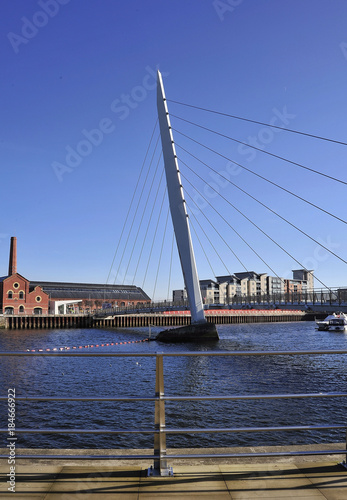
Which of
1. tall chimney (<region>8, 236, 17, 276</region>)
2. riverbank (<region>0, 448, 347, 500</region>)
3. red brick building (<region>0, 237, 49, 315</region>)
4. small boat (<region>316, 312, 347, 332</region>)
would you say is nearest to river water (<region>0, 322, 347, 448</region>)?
riverbank (<region>0, 448, 347, 500</region>)

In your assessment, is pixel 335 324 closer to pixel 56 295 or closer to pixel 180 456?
pixel 180 456

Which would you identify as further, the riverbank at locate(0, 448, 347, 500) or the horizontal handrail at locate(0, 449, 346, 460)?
the horizontal handrail at locate(0, 449, 346, 460)

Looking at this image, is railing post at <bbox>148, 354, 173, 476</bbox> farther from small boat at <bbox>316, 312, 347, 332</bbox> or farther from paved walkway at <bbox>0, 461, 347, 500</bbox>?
Answer: small boat at <bbox>316, 312, 347, 332</bbox>

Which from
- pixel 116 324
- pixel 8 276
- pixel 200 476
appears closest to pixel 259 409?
pixel 200 476

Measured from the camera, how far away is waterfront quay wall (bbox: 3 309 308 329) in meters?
74.9

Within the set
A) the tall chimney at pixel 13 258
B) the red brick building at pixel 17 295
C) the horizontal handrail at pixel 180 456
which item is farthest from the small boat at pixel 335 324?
the horizontal handrail at pixel 180 456

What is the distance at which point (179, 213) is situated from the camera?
3872cm

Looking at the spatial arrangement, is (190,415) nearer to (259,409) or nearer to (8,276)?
(259,409)

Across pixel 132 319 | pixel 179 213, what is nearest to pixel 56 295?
pixel 132 319

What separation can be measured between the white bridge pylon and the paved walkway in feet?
108

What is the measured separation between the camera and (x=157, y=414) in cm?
383

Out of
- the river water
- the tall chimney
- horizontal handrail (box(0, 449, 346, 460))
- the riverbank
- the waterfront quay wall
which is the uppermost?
the tall chimney

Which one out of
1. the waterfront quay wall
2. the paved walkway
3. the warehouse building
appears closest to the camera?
→ the paved walkway

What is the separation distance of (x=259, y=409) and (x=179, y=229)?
2524 centimetres
